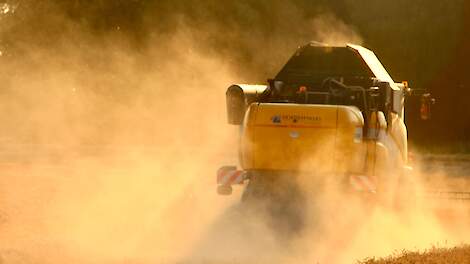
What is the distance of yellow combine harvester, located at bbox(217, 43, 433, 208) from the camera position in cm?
1507

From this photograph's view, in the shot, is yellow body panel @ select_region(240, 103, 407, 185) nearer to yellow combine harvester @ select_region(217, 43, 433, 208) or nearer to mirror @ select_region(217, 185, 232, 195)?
yellow combine harvester @ select_region(217, 43, 433, 208)

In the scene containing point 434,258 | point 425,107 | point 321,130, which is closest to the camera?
point 434,258

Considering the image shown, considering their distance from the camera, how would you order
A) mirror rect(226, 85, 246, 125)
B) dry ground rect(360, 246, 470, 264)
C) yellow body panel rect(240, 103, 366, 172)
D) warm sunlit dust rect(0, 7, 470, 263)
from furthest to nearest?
mirror rect(226, 85, 246, 125) → warm sunlit dust rect(0, 7, 470, 263) → yellow body panel rect(240, 103, 366, 172) → dry ground rect(360, 246, 470, 264)

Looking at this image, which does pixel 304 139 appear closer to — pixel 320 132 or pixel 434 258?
pixel 320 132

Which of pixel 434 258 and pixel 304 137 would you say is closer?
pixel 434 258

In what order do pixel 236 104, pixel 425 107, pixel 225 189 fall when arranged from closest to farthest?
pixel 225 189 < pixel 236 104 < pixel 425 107

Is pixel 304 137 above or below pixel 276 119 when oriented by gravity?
below

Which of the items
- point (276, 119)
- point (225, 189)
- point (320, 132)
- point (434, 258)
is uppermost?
point (276, 119)

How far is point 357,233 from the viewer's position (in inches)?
619

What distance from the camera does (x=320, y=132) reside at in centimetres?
1501

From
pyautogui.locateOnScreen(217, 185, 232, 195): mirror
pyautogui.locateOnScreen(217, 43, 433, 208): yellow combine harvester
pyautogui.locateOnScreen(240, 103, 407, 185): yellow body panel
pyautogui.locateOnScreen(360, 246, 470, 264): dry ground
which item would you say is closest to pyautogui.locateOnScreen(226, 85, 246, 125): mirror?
pyautogui.locateOnScreen(217, 43, 433, 208): yellow combine harvester

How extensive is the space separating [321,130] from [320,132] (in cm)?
3

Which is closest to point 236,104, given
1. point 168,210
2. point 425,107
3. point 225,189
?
point 225,189

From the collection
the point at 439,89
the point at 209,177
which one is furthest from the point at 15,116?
the point at 209,177
